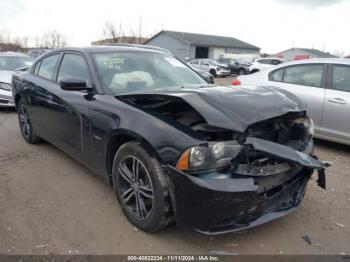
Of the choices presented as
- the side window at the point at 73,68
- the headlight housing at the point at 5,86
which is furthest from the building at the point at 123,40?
the side window at the point at 73,68

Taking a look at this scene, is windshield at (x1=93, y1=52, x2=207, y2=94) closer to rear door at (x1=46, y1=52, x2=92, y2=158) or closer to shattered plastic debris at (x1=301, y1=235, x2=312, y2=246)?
rear door at (x1=46, y1=52, x2=92, y2=158)

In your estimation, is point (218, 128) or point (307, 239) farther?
point (307, 239)

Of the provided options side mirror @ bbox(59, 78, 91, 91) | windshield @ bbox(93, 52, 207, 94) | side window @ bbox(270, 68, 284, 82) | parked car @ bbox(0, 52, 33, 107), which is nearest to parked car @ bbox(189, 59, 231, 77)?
parked car @ bbox(0, 52, 33, 107)

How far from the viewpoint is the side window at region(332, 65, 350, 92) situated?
193 inches

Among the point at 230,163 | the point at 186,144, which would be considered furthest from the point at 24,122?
the point at 230,163

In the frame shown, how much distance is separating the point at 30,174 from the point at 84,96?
147 cm

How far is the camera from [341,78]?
5.00 metres

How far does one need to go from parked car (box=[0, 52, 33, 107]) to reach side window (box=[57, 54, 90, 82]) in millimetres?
4697

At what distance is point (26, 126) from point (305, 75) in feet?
15.9

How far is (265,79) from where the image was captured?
6.00 m

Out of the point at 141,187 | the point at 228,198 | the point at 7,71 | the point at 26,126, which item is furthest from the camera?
the point at 7,71

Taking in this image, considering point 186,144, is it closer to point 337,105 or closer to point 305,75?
point 337,105

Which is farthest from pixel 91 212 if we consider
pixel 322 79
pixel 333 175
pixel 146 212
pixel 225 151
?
pixel 322 79

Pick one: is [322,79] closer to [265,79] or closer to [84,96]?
[265,79]
